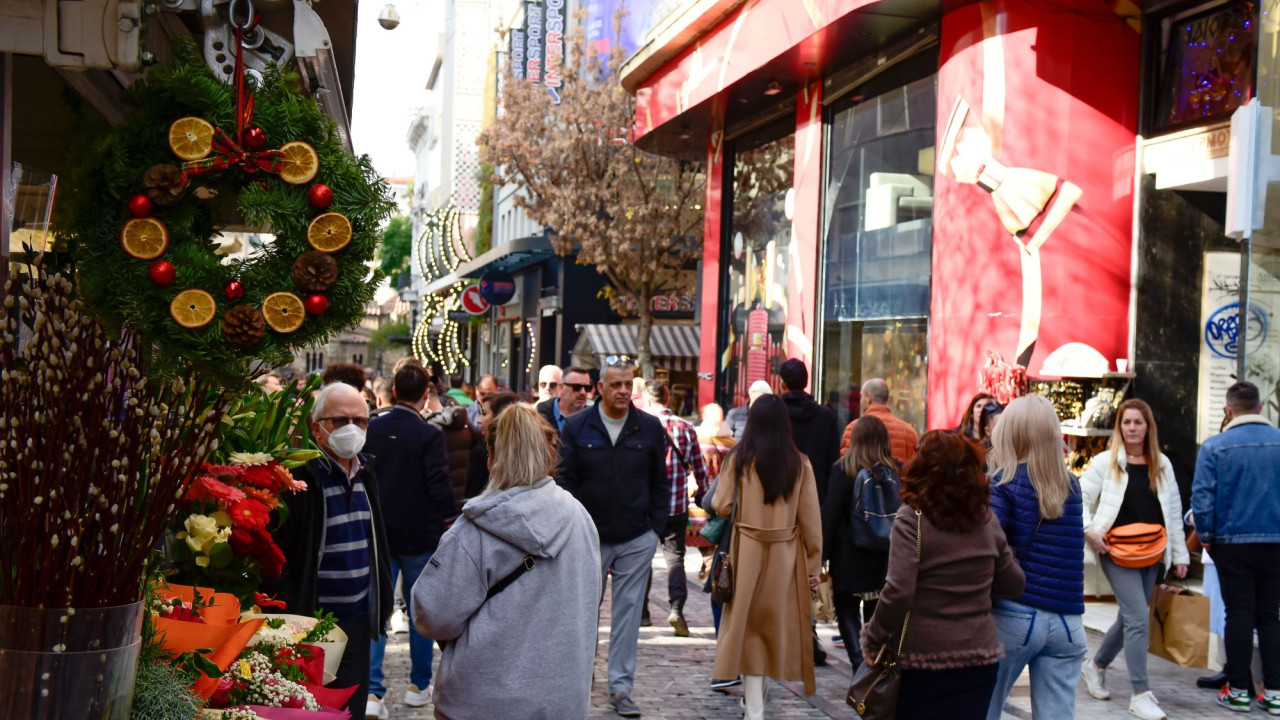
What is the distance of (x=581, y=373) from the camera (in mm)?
9695

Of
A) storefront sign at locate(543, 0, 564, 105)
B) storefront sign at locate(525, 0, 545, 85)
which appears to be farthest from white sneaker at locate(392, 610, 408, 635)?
storefront sign at locate(525, 0, 545, 85)

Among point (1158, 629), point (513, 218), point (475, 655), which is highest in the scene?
point (513, 218)

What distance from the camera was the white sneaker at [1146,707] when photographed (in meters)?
7.44

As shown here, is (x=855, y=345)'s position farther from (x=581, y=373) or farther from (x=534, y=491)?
(x=534, y=491)

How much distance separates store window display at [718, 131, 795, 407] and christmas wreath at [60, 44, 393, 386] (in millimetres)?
14137

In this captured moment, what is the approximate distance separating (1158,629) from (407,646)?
16.8ft

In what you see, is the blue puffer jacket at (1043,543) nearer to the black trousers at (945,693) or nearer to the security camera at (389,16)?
the black trousers at (945,693)

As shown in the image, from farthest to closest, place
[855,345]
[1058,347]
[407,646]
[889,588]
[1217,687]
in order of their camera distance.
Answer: [855,345], [1058,347], [407,646], [1217,687], [889,588]

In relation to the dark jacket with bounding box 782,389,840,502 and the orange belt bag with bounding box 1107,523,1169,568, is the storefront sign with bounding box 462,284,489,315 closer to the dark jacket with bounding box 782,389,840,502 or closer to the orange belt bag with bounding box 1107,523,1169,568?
the dark jacket with bounding box 782,389,840,502

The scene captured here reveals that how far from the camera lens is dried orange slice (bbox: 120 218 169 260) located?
262 cm

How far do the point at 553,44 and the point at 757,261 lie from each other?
16675 mm

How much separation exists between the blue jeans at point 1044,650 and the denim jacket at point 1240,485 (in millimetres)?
2639

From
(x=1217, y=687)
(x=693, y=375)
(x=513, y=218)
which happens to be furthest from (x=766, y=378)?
(x=513, y=218)

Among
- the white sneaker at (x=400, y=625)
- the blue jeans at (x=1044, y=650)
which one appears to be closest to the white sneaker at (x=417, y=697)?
the white sneaker at (x=400, y=625)
